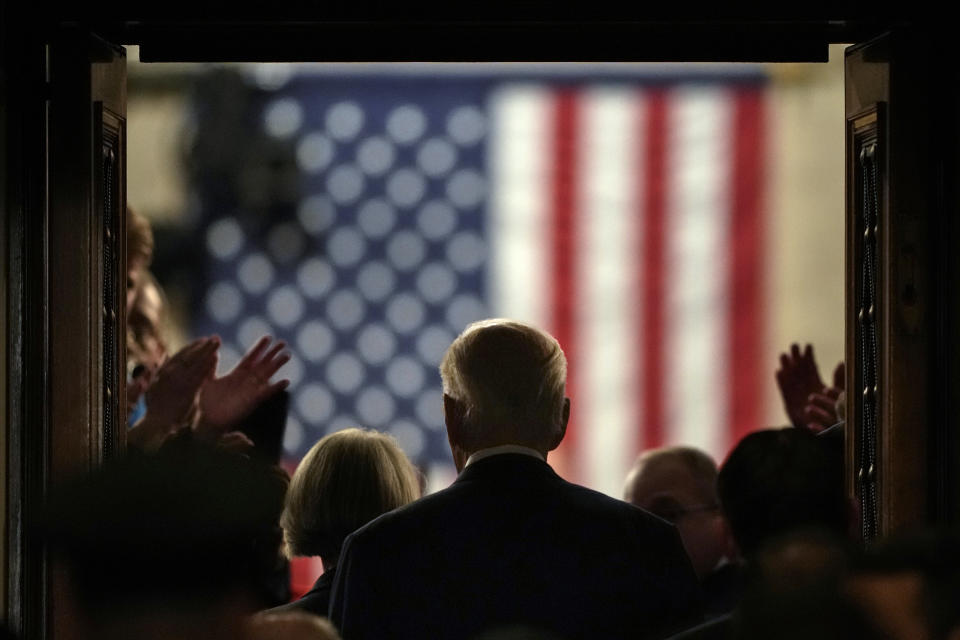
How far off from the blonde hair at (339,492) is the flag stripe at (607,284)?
4724 millimetres

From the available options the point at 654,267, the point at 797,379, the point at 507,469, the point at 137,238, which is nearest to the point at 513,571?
the point at 507,469

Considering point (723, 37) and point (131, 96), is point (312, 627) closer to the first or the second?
point (723, 37)

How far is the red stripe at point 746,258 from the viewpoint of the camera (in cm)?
755

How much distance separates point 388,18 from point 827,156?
5336 mm

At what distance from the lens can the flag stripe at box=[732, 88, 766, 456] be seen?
755 centimetres

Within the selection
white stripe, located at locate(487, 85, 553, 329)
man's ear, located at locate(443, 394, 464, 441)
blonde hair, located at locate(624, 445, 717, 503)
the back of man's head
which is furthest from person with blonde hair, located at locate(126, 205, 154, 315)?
white stripe, located at locate(487, 85, 553, 329)

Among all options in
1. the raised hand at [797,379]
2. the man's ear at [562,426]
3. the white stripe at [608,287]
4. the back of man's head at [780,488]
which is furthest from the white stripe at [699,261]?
the back of man's head at [780,488]

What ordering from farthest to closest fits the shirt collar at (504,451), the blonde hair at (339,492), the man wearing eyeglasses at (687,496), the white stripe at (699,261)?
the white stripe at (699,261)
the man wearing eyeglasses at (687,496)
the blonde hair at (339,492)
the shirt collar at (504,451)

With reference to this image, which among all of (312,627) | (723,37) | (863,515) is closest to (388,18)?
(723,37)

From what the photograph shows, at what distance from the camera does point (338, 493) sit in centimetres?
281

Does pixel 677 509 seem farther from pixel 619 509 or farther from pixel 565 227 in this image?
pixel 565 227

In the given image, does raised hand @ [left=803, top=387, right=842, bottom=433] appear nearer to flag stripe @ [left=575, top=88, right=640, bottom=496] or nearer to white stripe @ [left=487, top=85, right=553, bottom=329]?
flag stripe @ [left=575, top=88, right=640, bottom=496]

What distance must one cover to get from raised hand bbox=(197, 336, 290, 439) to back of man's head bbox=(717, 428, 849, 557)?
2.07 metres

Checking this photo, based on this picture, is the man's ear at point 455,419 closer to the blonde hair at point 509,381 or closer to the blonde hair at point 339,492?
the blonde hair at point 509,381
